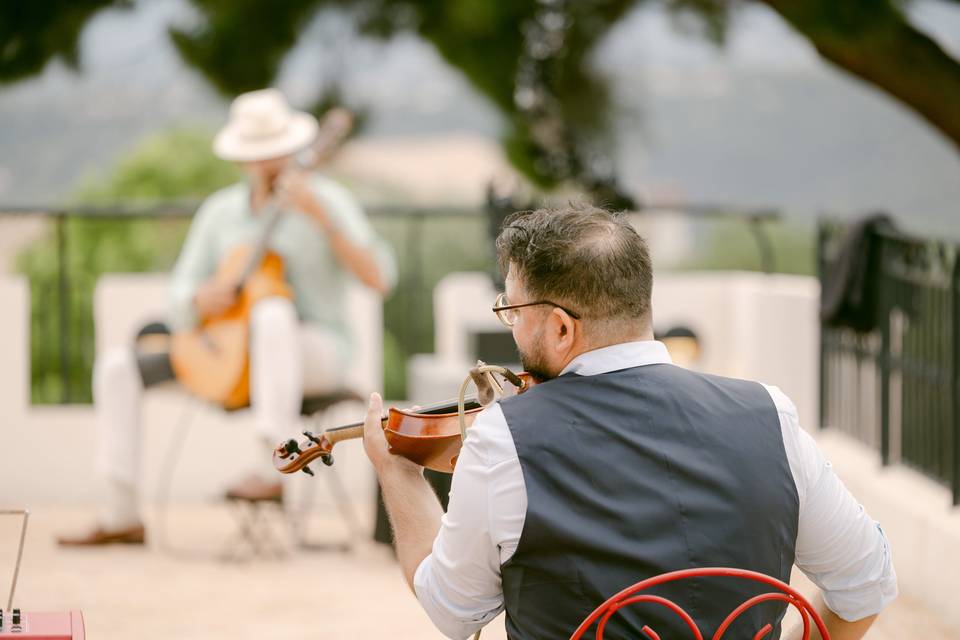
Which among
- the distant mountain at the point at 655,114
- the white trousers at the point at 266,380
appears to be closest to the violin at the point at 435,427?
the white trousers at the point at 266,380

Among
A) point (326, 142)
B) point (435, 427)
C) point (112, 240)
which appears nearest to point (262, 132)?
point (326, 142)

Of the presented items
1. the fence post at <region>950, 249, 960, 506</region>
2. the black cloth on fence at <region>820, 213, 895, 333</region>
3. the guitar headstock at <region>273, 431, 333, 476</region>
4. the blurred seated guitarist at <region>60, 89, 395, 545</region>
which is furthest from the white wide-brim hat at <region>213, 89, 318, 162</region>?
the guitar headstock at <region>273, 431, 333, 476</region>

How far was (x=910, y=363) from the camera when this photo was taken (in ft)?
13.5

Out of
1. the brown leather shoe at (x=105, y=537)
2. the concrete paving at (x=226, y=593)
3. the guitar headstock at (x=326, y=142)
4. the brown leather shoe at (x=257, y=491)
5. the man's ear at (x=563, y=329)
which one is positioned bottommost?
the concrete paving at (x=226, y=593)

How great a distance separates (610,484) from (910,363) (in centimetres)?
281

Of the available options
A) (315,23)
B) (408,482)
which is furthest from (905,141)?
(408,482)

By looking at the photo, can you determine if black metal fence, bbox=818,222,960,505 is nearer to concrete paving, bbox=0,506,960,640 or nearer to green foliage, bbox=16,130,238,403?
concrete paving, bbox=0,506,960,640

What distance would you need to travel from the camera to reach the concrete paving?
3627 mm

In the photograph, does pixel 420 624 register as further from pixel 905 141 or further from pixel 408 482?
pixel 905 141

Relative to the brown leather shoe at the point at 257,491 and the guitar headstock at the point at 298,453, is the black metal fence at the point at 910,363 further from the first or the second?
the guitar headstock at the point at 298,453

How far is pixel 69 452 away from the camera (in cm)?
543

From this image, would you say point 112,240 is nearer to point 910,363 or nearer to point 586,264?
point 910,363

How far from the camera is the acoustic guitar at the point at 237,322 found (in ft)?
14.8

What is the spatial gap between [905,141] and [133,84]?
380 inches
